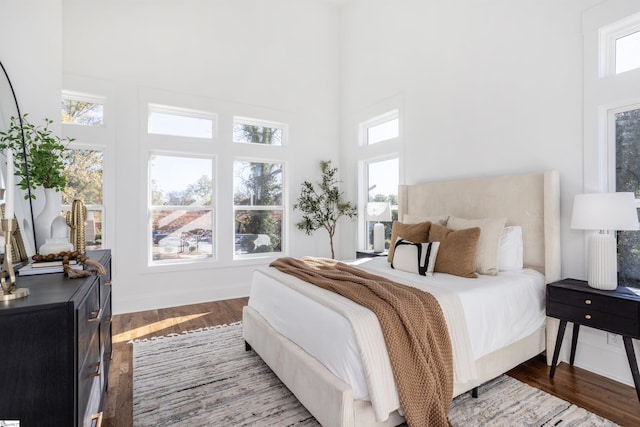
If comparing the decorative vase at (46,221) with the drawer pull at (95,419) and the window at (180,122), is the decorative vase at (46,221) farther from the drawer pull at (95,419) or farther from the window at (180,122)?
the window at (180,122)

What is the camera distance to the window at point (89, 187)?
11.7 feet

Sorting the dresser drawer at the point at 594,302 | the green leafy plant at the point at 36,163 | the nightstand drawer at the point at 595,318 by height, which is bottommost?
the nightstand drawer at the point at 595,318

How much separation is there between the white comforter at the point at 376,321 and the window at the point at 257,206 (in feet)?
6.67

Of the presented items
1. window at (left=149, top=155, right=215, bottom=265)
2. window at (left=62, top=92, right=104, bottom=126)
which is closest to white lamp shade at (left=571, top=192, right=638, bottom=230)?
window at (left=149, top=155, right=215, bottom=265)

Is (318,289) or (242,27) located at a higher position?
(242,27)

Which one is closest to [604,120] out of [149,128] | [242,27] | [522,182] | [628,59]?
[628,59]

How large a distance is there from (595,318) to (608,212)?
27.4 inches

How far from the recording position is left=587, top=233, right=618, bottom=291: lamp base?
2111 mm

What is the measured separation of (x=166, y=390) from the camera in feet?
7.09

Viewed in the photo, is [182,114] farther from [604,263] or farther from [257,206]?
[604,263]

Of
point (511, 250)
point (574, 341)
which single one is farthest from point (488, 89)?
point (574, 341)

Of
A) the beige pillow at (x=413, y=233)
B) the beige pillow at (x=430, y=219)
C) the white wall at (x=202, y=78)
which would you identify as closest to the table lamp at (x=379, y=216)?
the beige pillow at (x=430, y=219)

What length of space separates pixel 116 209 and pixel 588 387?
15.5 feet

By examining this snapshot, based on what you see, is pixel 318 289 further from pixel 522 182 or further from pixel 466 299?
pixel 522 182
